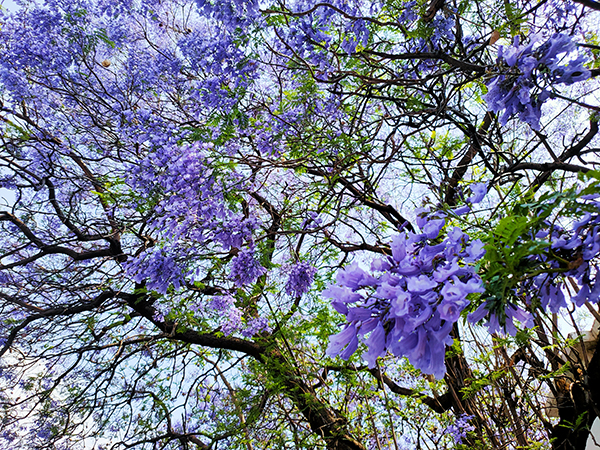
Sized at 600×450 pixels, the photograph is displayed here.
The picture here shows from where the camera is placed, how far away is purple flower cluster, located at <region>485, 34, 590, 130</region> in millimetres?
886

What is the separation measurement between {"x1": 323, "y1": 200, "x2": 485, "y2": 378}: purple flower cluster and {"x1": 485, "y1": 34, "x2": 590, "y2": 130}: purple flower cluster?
447 mm

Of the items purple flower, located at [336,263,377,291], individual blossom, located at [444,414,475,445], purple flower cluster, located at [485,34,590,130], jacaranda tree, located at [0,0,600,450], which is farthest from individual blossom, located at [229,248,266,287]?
purple flower, located at [336,263,377,291]

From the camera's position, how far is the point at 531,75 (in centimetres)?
92

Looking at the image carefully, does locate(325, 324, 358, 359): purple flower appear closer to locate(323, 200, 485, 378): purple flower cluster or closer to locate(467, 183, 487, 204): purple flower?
locate(323, 200, 485, 378): purple flower cluster

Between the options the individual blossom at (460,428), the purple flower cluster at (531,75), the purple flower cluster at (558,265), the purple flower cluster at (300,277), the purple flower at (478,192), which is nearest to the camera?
the purple flower cluster at (558,265)

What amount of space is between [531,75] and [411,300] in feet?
2.07

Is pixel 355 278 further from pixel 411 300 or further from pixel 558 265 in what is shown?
pixel 558 265

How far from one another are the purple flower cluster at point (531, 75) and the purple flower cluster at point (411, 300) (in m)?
0.45

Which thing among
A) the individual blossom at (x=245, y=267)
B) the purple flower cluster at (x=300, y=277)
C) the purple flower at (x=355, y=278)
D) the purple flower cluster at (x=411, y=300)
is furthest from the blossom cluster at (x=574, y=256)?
the purple flower cluster at (x=300, y=277)

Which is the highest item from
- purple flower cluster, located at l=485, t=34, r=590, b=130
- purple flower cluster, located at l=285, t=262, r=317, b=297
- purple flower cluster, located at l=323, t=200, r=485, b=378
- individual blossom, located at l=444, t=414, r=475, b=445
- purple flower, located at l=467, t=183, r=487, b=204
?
purple flower cluster, located at l=285, t=262, r=317, b=297

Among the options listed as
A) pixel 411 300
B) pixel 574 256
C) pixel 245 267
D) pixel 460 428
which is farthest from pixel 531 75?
pixel 460 428

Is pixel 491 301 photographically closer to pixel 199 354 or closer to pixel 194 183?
pixel 194 183

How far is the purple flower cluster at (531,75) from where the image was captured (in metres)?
0.89

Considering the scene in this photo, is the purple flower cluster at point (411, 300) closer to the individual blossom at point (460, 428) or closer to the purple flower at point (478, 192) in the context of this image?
the purple flower at point (478, 192)
